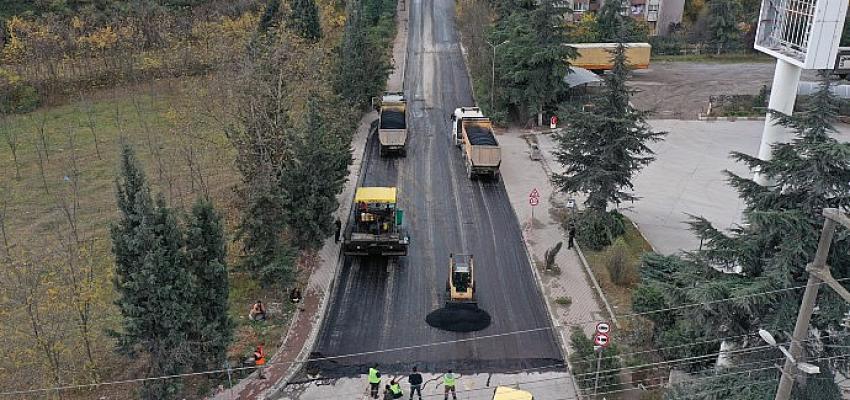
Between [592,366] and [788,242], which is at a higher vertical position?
[788,242]

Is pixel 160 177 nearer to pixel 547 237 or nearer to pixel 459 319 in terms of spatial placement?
pixel 459 319

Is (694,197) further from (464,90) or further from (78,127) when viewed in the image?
(78,127)

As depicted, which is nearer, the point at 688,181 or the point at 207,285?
the point at 207,285

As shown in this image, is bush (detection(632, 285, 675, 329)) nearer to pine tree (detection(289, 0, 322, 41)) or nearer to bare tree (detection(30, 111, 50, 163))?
bare tree (detection(30, 111, 50, 163))

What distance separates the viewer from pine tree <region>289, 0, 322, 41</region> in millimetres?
52594

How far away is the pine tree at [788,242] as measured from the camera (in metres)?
13.8

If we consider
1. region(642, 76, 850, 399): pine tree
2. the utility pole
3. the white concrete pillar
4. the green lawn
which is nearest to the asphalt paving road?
the green lawn

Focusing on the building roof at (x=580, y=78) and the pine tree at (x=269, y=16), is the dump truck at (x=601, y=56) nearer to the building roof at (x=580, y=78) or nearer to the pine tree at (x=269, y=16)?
the building roof at (x=580, y=78)

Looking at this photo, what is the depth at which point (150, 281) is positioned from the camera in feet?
52.2

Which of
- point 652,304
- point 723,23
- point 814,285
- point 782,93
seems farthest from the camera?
point 723,23

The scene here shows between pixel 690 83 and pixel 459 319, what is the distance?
39.7 m

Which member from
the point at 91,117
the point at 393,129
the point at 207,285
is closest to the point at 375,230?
the point at 207,285

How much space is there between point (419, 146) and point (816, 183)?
89.9ft

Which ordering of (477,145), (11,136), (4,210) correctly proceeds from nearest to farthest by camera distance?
(4,210) < (477,145) < (11,136)
